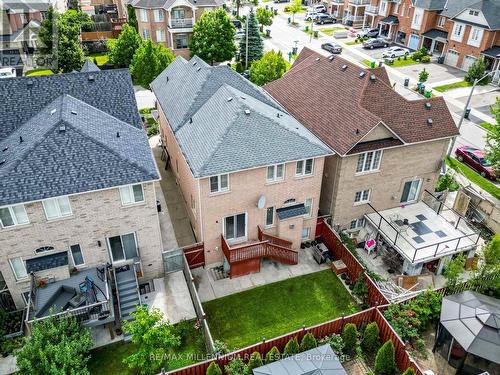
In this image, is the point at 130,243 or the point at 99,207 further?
the point at 130,243

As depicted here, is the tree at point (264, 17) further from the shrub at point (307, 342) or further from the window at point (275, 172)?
the shrub at point (307, 342)

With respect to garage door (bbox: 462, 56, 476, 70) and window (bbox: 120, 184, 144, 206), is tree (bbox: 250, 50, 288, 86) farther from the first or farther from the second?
garage door (bbox: 462, 56, 476, 70)

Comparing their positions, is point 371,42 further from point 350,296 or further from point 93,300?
point 93,300

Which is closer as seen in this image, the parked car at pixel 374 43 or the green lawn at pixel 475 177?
the green lawn at pixel 475 177

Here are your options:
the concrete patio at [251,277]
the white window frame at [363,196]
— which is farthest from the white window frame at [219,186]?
the white window frame at [363,196]

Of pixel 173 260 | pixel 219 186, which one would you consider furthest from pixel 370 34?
pixel 173 260

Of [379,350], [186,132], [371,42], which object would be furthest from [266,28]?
[379,350]

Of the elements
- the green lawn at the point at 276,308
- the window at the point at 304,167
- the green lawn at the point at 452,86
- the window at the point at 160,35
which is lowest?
the green lawn at the point at 276,308

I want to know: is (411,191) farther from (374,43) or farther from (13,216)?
(374,43)
